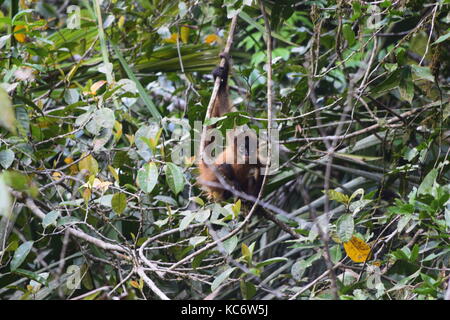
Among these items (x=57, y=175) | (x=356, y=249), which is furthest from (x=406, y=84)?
(x=57, y=175)

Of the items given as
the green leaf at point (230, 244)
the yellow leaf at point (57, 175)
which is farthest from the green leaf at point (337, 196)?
the yellow leaf at point (57, 175)

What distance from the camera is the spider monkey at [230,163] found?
357cm

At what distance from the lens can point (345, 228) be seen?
2.52 m

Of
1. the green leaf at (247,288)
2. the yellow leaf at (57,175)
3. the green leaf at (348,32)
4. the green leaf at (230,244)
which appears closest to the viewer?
the green leaf at (247,288)

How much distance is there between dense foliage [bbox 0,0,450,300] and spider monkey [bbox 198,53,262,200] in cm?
14

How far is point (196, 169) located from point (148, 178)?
3.19 feet

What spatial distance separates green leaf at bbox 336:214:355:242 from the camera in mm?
2510

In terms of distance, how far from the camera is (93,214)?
335 centimetres

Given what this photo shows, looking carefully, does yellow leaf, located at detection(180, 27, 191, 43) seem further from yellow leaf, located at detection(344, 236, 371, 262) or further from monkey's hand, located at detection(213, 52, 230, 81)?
yellow leaf, located at detection(344, 236, 371, 262)

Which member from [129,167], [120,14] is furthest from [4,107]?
[120,14]

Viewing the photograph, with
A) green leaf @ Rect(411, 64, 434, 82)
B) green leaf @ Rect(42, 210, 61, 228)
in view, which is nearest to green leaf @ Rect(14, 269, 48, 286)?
green leaf @ Rect(42, 210, 61, 228)

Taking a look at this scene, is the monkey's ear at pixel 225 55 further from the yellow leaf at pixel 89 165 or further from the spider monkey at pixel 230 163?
the yellow leaf at pixel 89 165

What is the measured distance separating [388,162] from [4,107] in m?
2.96
